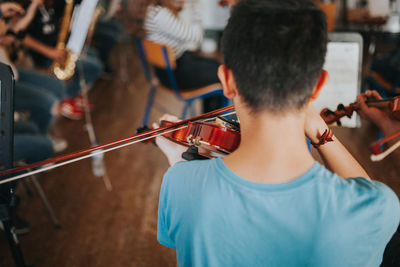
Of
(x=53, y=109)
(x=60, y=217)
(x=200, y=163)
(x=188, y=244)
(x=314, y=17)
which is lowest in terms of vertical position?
(x=60, y=217)

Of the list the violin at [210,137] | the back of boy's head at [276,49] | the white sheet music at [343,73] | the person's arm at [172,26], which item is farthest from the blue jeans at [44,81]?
the back of boy's head at [276,49]

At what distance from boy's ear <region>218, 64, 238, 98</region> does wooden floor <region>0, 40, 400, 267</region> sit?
46cm

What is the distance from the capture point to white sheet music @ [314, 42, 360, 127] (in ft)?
4.25

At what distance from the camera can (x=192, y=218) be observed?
0.57 meters

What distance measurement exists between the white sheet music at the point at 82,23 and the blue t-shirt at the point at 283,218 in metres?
1.32

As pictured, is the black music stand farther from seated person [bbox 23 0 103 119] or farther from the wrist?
seated person [bbox 23 0 103 119]

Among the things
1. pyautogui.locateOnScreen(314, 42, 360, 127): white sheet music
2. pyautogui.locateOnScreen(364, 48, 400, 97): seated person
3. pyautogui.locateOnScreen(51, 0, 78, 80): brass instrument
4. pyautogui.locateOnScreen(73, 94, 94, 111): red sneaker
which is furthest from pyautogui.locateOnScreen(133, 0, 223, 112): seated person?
pyautogui.locateOnScreen(364, 48, 400, 97): seated person

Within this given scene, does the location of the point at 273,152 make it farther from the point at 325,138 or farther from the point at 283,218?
the point at 325,138

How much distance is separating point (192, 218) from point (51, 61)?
229 centimetres

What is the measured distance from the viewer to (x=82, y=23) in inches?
63.8

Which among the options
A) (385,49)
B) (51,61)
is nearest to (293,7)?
(51,61)

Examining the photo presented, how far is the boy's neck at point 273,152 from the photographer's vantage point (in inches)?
21.0

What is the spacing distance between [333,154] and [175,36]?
1559 mm

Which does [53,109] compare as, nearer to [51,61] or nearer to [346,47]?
[51,61]
